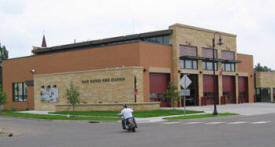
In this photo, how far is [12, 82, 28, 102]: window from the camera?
54247 mm

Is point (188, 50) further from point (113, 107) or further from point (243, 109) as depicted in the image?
point (113, 107)

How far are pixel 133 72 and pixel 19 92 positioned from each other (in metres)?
23.5

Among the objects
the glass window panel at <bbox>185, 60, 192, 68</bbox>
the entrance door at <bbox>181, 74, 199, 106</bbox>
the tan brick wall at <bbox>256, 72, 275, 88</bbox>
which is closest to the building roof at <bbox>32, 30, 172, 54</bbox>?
the glass window panel at <bbox>185, 60, 192, 68</bbox>

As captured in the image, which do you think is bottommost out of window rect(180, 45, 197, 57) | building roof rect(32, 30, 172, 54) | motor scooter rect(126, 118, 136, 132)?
motor scooter rect(126, 118, 136, 132)

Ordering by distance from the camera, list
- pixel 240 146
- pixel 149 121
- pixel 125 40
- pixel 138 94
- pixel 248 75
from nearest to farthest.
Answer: pixel 240 146 < pixel 149 121 < pixel 138 94 < pixel 125 40 < pixel 248 75

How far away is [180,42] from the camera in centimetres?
4616

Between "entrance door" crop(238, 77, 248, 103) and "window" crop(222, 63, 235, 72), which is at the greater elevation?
"window" crop(222, 63, 235, 72)

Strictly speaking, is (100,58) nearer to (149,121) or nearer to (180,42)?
(180,42)

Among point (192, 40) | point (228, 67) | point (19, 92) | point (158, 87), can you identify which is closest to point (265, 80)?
point (228, 67)

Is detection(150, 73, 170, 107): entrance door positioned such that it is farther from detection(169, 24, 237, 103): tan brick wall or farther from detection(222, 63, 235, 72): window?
detection(222, 63, 235, 72): window

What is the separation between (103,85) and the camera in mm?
41156

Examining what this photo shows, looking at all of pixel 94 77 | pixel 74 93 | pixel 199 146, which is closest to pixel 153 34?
pixel 94 77

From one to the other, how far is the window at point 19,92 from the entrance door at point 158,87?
20789mm

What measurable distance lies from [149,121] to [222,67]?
91.5 feet
